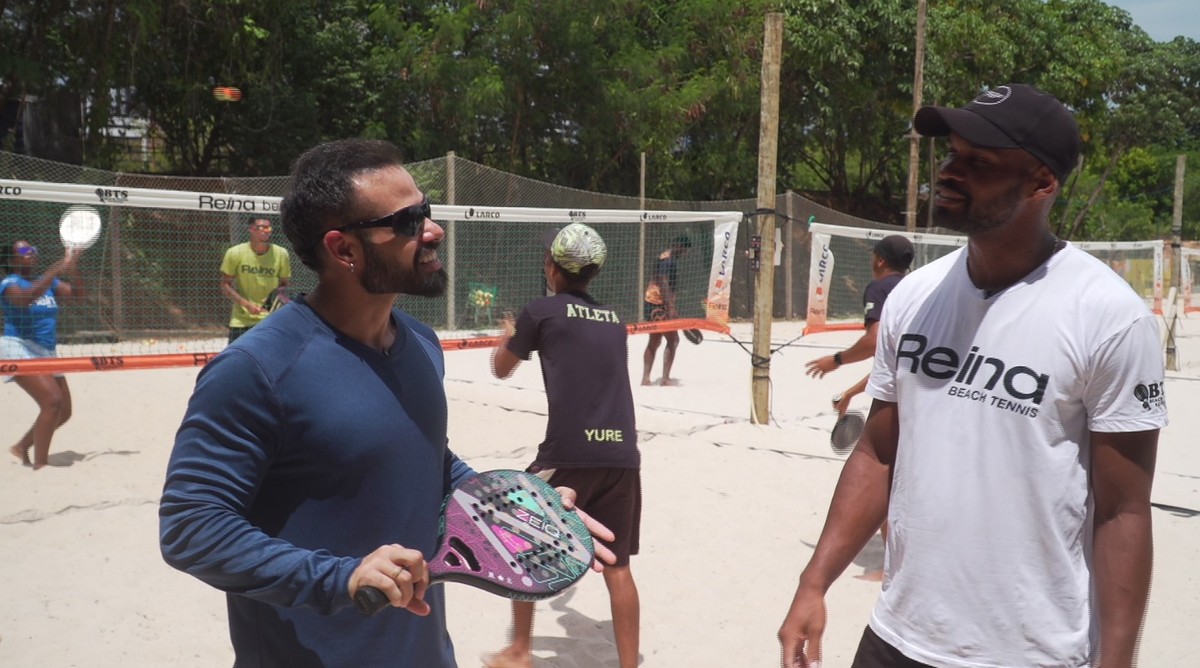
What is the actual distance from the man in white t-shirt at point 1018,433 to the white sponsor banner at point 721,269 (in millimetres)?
7365

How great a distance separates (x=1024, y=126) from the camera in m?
2.13

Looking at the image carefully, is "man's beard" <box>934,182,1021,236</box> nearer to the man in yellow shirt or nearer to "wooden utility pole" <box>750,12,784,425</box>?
"wooden utility pole" <box>750,12,784,425</box>

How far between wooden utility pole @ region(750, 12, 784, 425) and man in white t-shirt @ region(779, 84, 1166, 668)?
6.82 metres

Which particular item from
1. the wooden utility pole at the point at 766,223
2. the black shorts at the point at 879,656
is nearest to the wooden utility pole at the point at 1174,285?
the wooden utility pole at the point at 766,223

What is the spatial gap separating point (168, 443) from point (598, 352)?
5339 mm

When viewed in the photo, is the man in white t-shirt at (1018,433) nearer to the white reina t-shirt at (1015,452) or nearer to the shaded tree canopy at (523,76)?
the white reina t-shirt at (1015,452)

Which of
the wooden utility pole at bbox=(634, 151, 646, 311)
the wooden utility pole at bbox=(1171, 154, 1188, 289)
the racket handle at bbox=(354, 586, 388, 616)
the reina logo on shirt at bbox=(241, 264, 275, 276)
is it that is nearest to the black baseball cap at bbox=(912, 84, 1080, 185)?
the racket handle at bbox=(354, 586, 388, 616)

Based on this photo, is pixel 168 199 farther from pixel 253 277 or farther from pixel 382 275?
pixel 382 275

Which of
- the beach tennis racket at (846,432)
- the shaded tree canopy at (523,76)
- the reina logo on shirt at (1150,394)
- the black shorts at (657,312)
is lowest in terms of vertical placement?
the beach tennis racket at (846,432)

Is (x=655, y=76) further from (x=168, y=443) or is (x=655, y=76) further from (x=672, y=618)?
(x=672, y=618)

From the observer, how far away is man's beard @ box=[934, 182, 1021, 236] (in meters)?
2.17

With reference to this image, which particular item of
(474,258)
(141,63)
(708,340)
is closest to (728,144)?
(708,340)

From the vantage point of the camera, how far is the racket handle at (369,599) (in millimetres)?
1706

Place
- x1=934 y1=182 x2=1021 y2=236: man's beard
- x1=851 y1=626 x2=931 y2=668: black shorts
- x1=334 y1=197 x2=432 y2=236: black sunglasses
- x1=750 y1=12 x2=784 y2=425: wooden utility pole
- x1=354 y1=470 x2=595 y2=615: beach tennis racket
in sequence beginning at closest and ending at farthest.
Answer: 1. x1=354 y1=470 x2=595 y2=615: beach tennis racket
2. x1=334 y1=197 x2=432 y2=236: black sunglasses
3. x1=934 y1=182 x2=1021 y2=236: man's beard
4. x1=851 y1=626 x2=931 y2=668: black shorts
5. x1=750 y1=12 x2=784 y2=425: wooden utility pole
